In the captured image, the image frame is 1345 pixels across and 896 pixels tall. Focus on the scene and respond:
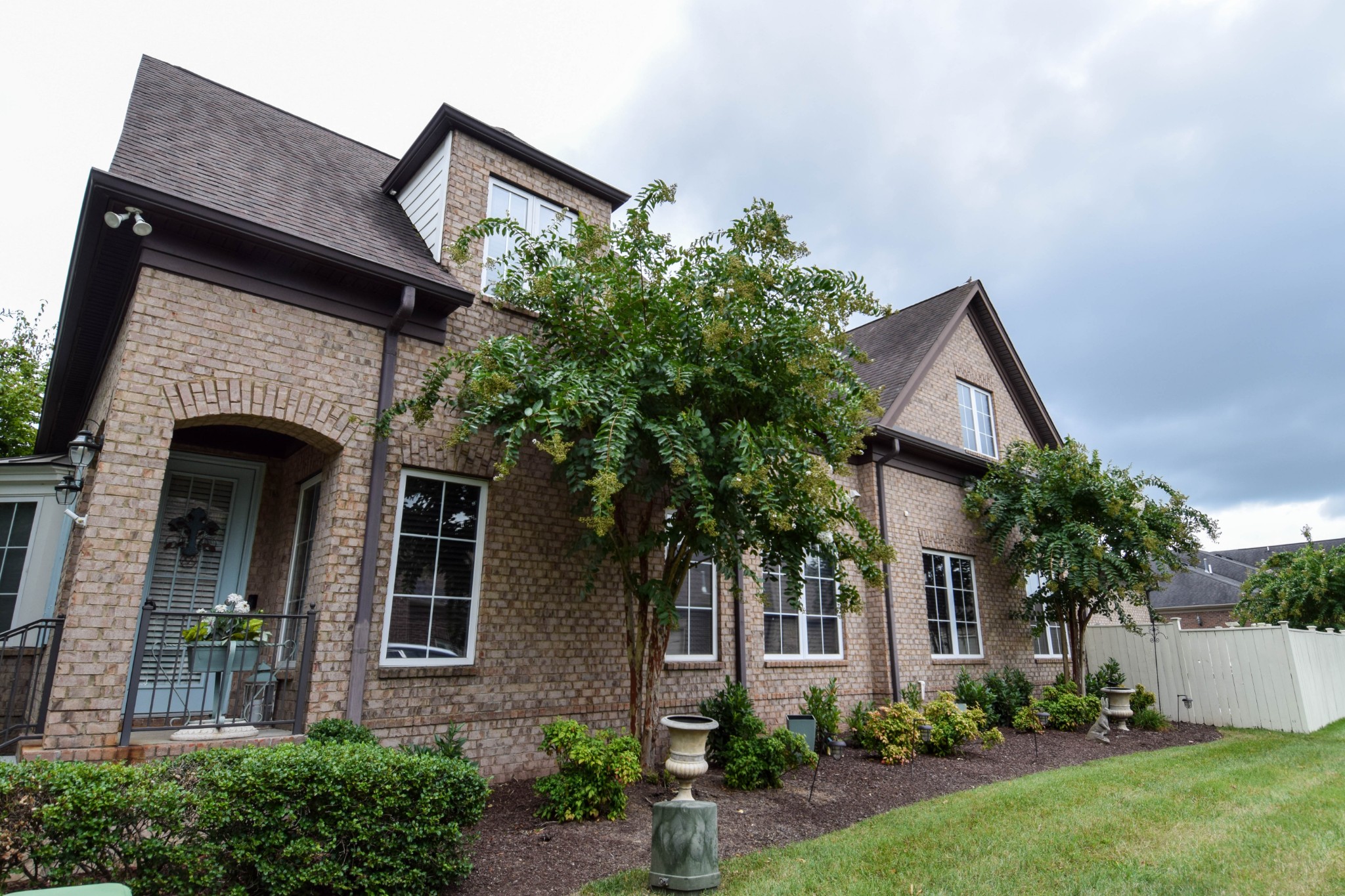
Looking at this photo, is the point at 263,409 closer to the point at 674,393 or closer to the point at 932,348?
the point at 674,393

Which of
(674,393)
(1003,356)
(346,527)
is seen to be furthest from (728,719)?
(1003,356)

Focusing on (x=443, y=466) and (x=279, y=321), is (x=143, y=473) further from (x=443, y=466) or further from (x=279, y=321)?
(x=443, y=466)

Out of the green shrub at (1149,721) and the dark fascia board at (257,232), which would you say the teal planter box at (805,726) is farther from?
the green shrub at (1149,721)

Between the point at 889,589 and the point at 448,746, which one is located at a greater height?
the point at 889,589

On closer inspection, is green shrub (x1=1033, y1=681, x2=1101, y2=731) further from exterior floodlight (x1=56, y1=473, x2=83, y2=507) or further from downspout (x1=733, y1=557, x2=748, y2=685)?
exterior floodlight (x1=56, y1=473, x2=83, y2=507)

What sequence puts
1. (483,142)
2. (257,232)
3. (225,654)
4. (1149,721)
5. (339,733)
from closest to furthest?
(339,733) < (225,654) < (257,232) < (483,142) < (1149,721)

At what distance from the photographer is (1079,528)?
1183 cm

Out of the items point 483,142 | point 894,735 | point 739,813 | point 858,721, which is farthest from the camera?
point 858,721

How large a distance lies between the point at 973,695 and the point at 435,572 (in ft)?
28.6

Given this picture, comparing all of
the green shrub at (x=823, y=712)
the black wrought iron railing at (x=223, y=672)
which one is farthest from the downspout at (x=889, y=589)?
the black wrought iron railing at (x=223, y=672)

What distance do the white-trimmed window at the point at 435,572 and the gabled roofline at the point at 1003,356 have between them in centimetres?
921

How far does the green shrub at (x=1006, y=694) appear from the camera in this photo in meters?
11.4

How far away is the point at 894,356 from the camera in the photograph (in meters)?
13.7

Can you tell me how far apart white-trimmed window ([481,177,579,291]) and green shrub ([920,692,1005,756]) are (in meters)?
7.69
